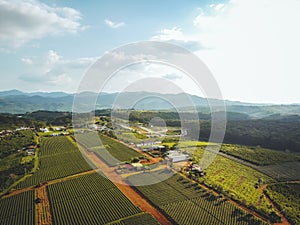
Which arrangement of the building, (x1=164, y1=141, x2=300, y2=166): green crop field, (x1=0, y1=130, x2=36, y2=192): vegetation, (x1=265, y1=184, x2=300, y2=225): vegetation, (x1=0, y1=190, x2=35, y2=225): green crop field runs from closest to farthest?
(x1=0, y1=190, x2=35, y2=225): green crop field
(x1=265, y1=184, x2=300, y2=225): vegetation
(x1=0, y1=130, x2=36, y2=192): vegetation
the building
(x1=164, y1=141, x2=300, y2=166): green crop field

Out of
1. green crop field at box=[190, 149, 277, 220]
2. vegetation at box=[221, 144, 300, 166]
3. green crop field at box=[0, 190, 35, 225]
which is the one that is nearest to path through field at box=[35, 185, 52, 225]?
green crop field at box=[0, 190, 35, 225]

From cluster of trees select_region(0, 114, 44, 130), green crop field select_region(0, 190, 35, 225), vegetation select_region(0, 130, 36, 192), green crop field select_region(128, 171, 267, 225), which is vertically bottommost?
green crop field select_region(0, 190, 35, 225)

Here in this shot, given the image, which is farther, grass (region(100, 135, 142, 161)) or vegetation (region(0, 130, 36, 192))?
grass (region(100, 135, 142, 161))

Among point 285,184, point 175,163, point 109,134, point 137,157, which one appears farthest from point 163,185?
point 109,134

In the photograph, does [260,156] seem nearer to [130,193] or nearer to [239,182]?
[239,182]

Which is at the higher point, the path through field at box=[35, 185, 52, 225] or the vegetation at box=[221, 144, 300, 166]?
the vegetation at box=[221, 144, 300, 166]

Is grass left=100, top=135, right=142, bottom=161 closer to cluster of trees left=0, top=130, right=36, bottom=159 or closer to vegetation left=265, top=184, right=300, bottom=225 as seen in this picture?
cluster of trees left=0, top=130, right=36, bottom=159

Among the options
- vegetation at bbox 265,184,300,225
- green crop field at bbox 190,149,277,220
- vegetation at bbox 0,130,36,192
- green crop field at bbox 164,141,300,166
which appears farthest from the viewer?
green crop field at bbox 164,141,300,166
